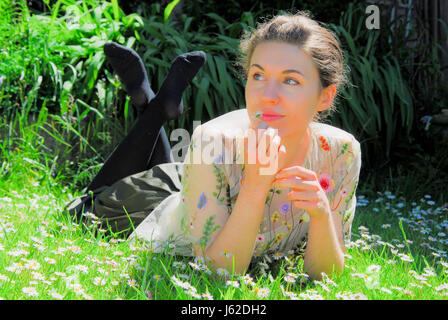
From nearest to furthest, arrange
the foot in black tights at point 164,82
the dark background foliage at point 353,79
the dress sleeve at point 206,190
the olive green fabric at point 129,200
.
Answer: the dress sleeve at point 206,190, the olive green fabric at point 129,200, the foot in black tights at point 164,82, the dark background foliage at point 353,79

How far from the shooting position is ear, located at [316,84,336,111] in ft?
6.13

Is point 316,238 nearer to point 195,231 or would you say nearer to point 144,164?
point 195,231

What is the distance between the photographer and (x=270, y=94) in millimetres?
1676

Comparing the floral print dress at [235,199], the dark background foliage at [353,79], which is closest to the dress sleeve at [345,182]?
the floral print dress at [235,199]

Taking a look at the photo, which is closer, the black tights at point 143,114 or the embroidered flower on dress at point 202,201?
the embroidered flower on dress at point 202,201

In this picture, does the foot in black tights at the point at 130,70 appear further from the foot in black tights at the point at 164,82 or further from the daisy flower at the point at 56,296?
the daisy flower at the point at 56,296

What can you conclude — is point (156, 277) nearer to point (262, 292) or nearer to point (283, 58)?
point (262, 292)

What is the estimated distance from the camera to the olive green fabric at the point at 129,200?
7.76 ft

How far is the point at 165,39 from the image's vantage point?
395 centimetres

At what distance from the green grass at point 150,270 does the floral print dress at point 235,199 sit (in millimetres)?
84

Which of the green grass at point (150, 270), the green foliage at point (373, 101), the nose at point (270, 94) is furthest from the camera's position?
the green foliage at point (373, 101)

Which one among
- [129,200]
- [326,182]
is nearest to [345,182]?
[326,182]
